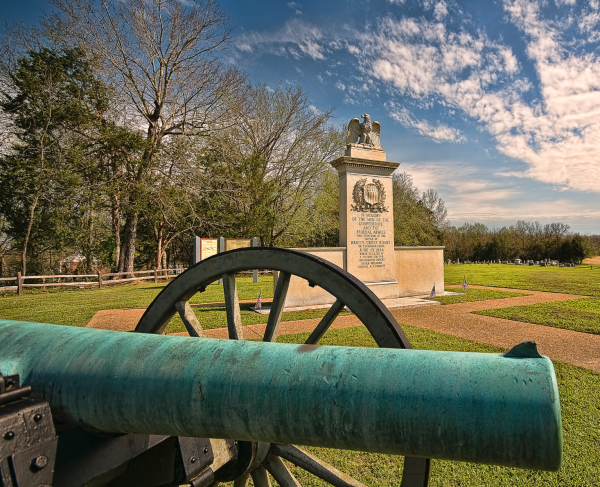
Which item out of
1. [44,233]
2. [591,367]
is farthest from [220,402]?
[44,233]

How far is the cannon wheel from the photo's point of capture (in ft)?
5.17


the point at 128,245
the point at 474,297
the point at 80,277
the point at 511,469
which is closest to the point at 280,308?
the point at 511,469

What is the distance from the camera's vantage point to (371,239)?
32.3ft

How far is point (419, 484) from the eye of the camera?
1.37 meters

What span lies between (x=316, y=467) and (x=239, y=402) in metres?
1.11

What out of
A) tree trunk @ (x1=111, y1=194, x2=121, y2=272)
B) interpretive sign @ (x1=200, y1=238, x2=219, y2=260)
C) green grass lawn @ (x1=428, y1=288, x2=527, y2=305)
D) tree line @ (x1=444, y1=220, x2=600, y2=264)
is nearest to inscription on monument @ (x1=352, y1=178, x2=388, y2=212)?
green grass lawn @ (x1=428, y1=288, x2=527, y2=305)

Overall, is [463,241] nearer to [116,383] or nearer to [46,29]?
[46,29]

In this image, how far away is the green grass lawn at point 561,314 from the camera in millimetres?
6762

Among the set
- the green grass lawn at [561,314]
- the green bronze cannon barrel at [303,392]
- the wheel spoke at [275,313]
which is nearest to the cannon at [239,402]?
the green bronze cannon barrel at [303,392]

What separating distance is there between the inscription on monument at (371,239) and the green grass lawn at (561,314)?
273cm

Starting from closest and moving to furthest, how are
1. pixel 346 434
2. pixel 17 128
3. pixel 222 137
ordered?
pixel 346 434
pixel 17 128
pixel 222 137

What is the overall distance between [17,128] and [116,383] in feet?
71.5

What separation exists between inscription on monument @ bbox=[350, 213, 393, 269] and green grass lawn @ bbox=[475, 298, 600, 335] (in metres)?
2.73

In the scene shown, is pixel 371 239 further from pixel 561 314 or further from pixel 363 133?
pixel 561 314
